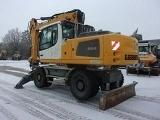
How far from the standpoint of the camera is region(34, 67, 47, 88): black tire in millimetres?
8680

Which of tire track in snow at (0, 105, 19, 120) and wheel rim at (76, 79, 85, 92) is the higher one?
wheel rim at (76, 79, 85, 92)

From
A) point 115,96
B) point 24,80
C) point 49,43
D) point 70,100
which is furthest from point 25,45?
point 115,96

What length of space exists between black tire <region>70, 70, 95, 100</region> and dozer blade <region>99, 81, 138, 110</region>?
25.0 inches

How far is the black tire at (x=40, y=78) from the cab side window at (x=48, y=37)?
36.7 inches

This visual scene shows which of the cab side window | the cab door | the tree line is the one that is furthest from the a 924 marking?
the tree line

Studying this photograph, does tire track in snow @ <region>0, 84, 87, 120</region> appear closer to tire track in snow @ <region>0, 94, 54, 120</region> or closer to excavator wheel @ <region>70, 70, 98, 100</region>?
tire track in snow @ <region>0, 94, 54, 120</region>

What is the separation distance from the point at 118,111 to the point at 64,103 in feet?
5.56

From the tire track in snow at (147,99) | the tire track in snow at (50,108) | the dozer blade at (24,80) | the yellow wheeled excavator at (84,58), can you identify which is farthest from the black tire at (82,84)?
the dozer blade at (24,80)

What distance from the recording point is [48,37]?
8.27m

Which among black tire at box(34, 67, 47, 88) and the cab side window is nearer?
the cab side window

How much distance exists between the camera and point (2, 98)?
7.10 meters

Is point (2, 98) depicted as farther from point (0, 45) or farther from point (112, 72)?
point (0, 45)

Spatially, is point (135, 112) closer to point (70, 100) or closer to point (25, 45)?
point (70, 100)

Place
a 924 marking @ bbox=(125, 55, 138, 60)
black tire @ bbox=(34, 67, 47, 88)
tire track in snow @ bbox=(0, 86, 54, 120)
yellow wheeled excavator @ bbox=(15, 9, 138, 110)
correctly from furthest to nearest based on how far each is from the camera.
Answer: black tire @ bbox=(34, 67, 47, 88)
a 924 marking @ bbox=(125, 55, 138, 60)
yellow wheeled excavator @ bbox=(15, 9, 138, 110)
tire track in snow @ bbox=(0, 86, 54, 120)
